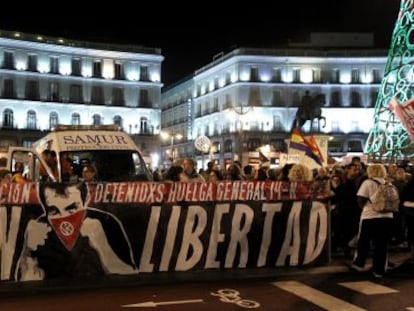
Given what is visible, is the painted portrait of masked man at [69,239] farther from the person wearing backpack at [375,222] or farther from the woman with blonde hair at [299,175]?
the person wearing backpack at [375,222]

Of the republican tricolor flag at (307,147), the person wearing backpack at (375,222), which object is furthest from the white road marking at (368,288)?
the republican tricolor flag at (307,147)

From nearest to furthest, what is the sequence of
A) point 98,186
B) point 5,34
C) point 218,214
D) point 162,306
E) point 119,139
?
1. point 162,306
2. point 98,186
3. point 218,214
4. point 119,139
5. point 5,34

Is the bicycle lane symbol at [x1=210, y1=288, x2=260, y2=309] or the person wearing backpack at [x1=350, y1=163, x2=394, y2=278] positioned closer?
the bicycle lane symbol at [x1=210, y1=288, x2=260, y2=309]

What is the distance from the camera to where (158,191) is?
33.2 ft

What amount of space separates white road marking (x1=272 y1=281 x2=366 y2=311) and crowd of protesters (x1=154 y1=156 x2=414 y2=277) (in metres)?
1.56

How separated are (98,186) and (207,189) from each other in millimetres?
1763

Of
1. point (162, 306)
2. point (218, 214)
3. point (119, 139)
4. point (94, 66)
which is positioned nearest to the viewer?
point (162, 306)

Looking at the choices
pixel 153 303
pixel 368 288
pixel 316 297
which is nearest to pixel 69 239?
pixel 153 303

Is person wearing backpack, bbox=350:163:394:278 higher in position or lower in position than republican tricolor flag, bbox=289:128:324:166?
lower

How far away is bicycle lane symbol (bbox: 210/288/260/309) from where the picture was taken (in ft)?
27.1

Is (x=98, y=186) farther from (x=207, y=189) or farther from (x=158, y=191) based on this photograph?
(x=207, y=189)

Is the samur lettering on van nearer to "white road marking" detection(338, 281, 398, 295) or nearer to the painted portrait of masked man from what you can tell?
the painted portrait of masked man

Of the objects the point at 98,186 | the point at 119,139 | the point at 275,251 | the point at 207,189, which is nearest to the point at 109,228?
the point at 98,186

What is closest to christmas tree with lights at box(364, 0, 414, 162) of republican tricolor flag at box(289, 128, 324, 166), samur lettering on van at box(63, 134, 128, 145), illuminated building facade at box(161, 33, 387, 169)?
republican tricolor flag at box(289, 128, 324, 166)
